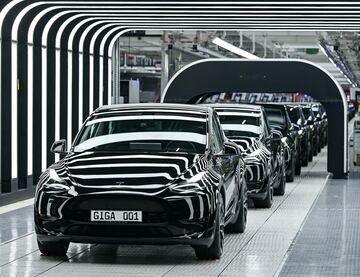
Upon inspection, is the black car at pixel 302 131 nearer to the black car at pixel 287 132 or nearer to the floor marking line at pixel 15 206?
the black car at pixel 287 132

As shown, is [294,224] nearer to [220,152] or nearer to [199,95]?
[220,152]

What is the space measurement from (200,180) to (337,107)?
13552 millimetres

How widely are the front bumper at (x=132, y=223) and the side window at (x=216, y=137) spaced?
154cm

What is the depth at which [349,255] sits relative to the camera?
35.5 feet

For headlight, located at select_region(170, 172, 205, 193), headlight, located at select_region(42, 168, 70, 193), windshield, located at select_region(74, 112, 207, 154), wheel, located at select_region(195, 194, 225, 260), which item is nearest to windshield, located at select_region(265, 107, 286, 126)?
windshield, located at select_region(74, 112, 207, 154)

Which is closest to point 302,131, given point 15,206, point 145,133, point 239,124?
point 239,124

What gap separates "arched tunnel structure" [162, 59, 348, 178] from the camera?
23.3 meters

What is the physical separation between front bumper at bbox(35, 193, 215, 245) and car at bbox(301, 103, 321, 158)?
A: 19.3 meters

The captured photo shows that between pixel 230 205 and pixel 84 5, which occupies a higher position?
pixel 84 5

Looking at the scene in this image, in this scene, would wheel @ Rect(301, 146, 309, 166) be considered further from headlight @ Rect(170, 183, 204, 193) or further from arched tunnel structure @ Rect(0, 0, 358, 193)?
headlight @ Rect(170, 183, 204, 193)

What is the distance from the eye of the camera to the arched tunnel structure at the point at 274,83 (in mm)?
23266

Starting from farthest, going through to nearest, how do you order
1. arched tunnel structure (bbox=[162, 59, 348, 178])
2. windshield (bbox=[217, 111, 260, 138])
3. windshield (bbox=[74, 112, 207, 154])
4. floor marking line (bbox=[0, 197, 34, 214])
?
arched tunnel structure (bbox=[162, 59, 348, 178])
windshield (bbox=[217, 111, 260, 138])
floor marking line (bbox=[0, 197, 34, 214])
windshield (bbox=[74, 112, 207, 154])

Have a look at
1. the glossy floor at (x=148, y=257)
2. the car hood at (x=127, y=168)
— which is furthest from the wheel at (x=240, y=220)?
the car hood at (x=127, y=168)

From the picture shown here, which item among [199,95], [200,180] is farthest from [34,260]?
[199,95]
